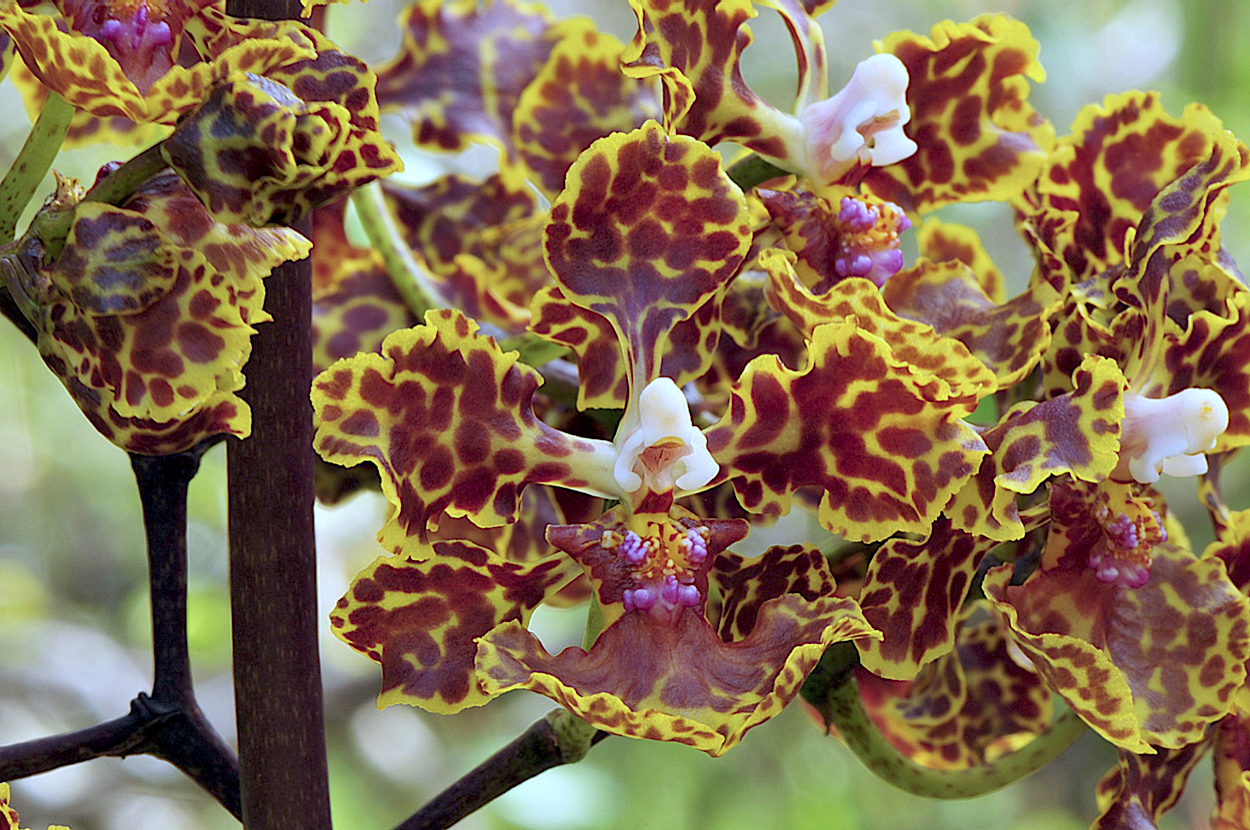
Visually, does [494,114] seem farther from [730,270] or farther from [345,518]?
[345,518]

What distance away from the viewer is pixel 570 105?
0.60 metres

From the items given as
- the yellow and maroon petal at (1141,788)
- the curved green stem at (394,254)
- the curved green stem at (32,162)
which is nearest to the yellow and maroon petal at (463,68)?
the curved green stem at (394,254)

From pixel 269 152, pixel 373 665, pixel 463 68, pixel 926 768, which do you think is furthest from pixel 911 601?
pixel 373 665

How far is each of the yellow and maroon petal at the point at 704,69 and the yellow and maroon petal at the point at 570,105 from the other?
0.12m

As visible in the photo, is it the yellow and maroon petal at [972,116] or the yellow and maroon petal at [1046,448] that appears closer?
the yellow and maroon petal at [1046,448]

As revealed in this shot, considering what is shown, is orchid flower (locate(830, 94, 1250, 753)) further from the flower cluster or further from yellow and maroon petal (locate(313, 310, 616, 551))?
yellow and maroon petal (locate(313, 310, 616, 551))

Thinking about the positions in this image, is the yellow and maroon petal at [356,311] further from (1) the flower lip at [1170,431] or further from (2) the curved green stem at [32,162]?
(1) the flower lip at [1170,431]

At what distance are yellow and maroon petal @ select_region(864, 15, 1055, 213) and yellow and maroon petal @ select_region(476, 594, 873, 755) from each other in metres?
0.22

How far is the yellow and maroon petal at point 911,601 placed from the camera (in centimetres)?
45

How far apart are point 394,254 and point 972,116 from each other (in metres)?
0.27

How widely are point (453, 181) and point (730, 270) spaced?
0.31m

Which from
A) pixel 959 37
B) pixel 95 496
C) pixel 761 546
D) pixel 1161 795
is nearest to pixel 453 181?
pixel 959 37

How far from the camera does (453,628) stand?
427 millimetres

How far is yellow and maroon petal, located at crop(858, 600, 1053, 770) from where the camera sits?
63 centimetres
